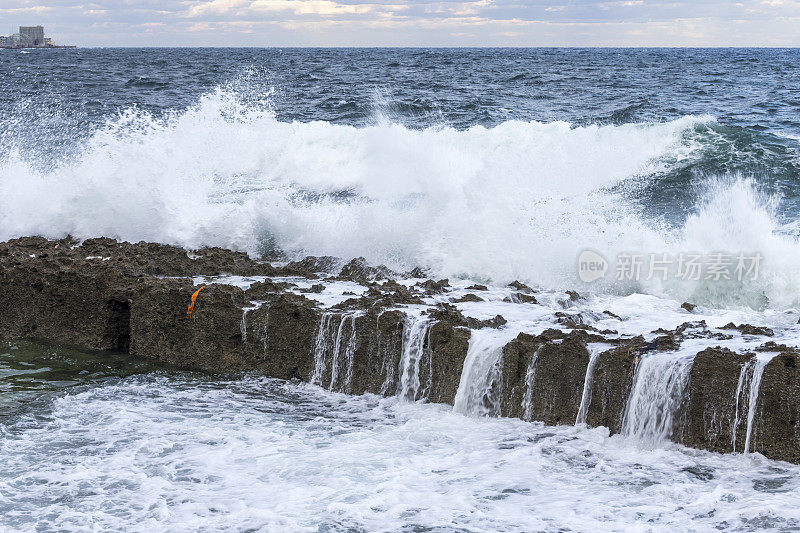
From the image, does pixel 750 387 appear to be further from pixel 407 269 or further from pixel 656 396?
pixel 407 269

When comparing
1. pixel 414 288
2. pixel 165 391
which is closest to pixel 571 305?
pixel 414 288

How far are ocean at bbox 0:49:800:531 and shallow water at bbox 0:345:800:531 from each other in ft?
0.05

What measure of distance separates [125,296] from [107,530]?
2941 millimetres

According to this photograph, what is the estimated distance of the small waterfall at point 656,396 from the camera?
4.42 meters

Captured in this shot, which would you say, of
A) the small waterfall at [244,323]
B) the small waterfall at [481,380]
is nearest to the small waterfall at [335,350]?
the small waterfall at [244,323]

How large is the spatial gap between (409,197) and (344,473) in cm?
569

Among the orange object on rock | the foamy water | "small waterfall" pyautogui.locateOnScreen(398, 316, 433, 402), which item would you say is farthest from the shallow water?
the orange object on rock

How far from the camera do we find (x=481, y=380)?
500cm

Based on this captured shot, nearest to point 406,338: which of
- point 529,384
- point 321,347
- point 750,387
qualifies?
point 321,347

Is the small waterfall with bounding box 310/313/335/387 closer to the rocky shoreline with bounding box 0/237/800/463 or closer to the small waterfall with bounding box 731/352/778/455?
the rocky shoreline with bounding box 0/237/800/463

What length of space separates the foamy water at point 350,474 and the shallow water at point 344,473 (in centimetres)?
1

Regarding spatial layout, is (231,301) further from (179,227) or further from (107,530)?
(179,227)

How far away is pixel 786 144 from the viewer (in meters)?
12.6

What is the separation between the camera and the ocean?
3.82 m
